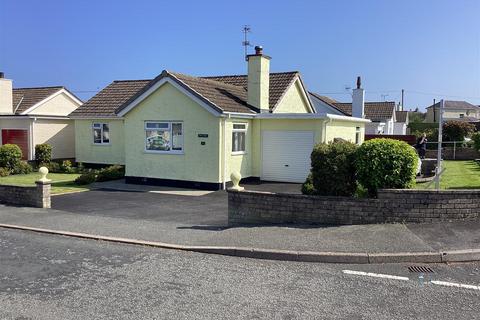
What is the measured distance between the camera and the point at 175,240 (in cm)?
861

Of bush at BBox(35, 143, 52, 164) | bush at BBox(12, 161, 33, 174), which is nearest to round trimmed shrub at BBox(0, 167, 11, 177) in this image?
bush at BBox(12, 161, 33, 174)

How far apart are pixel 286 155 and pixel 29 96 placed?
18785 mm

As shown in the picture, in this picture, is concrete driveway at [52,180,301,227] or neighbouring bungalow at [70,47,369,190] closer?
concrete driveway at [52,180,301,227]

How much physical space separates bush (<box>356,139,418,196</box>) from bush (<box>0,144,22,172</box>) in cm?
1889

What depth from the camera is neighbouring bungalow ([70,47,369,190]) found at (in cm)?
1638

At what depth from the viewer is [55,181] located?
1917cm

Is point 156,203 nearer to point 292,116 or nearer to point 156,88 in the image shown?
point 156,88

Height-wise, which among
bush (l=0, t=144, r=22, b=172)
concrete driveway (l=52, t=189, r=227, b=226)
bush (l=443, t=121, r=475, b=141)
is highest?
bush (l=443, t=121, r=475, b=141)

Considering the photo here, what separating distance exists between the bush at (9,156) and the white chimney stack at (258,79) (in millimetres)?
12233

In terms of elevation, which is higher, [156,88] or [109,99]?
[109,99]

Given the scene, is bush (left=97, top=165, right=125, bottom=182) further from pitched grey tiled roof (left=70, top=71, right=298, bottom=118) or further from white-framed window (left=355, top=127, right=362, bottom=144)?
white-framed window (left=355, top=127, right=362, bottom=144)

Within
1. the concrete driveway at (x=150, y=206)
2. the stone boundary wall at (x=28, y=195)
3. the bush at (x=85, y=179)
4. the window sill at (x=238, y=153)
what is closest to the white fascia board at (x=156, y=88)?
the window sill at (x=238, y=153)

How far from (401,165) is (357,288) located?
12.6 feet

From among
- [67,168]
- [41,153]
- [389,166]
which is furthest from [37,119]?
[389,166]
